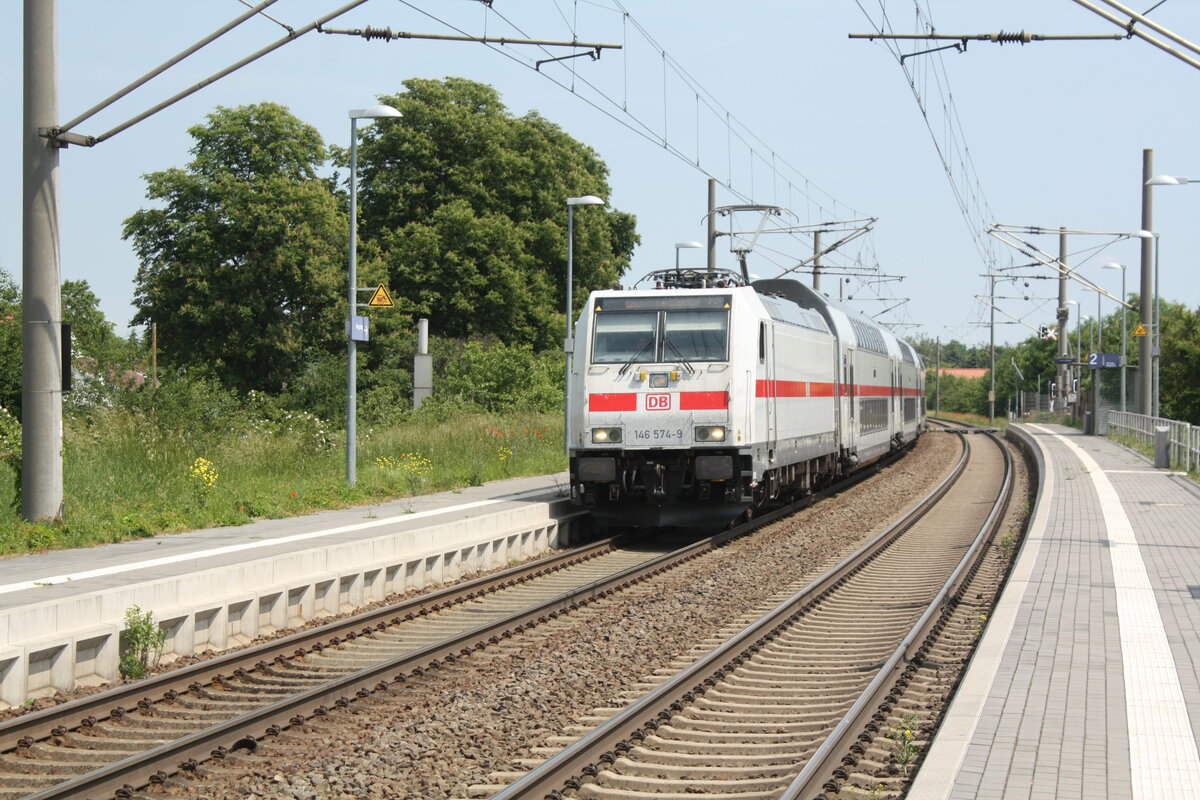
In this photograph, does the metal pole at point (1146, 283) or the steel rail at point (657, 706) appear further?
the metal pole at point (1146, 283)

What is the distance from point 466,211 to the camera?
4638 centimetres

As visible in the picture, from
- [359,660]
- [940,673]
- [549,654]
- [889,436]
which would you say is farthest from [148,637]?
[889,436]

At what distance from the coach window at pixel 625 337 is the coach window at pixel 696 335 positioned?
207mm

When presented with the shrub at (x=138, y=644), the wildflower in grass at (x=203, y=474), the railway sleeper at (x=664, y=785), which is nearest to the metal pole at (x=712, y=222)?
the wildflower in grass at (x=203, y=474)

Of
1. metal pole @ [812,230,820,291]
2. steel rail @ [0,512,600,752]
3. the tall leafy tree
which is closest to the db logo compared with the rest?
steel rail @ [0,512,600,752]

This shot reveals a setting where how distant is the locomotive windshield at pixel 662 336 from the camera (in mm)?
17188

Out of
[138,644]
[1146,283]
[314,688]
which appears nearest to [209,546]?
[138,644]

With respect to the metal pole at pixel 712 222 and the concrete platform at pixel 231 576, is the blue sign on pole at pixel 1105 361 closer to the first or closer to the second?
the metal pole at pixel 712 222

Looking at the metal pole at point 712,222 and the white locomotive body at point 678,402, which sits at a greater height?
the metal pole at point 712,222

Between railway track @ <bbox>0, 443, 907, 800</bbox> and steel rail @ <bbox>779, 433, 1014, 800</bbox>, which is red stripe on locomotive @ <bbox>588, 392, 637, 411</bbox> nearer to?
railway track @ <bbox>0, 443, 907, 800</bbox>

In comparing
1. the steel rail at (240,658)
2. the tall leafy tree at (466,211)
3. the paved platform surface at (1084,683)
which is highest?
the tall leafy tree at (466,211)

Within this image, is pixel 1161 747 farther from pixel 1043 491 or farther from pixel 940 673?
pixel 1043 491

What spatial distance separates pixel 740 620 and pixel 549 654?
2.33m

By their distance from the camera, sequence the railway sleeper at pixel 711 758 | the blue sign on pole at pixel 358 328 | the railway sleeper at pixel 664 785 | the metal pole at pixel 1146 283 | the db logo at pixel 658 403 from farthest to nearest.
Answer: the metal pole at pixel 1146 283 < the blue sign on pole at pixel 358 328 < the db logo at pixel 658 403 < the railway sleeper at pixel 711 758 < the railway sleeper at pixel 664 785
